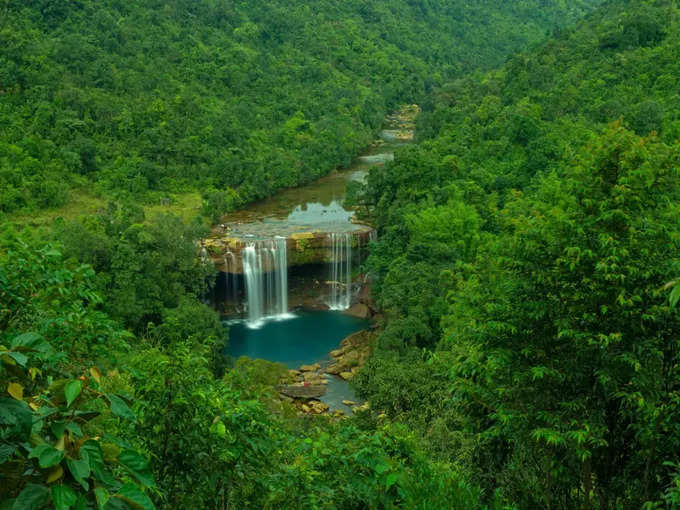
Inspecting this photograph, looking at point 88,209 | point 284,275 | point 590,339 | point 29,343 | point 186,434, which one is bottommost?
point 284,275

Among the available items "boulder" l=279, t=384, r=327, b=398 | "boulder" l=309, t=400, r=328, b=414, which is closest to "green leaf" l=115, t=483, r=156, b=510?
"boulder" l=309, t=400, r=328, b=414

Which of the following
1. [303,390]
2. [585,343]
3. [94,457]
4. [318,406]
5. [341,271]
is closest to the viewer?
[94,457]

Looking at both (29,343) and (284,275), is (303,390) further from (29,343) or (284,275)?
(29,343)

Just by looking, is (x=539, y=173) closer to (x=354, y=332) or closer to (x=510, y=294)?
(x=354, y=332)

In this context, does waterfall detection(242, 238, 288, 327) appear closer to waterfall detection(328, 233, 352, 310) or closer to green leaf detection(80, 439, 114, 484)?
waterfall detection(328, 233, 352, 310)

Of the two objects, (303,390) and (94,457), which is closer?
(94,457)

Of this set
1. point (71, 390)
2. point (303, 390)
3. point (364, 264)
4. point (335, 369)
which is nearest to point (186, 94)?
point (364, 264)

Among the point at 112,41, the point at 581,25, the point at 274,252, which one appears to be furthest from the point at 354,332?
the point at 581,25
